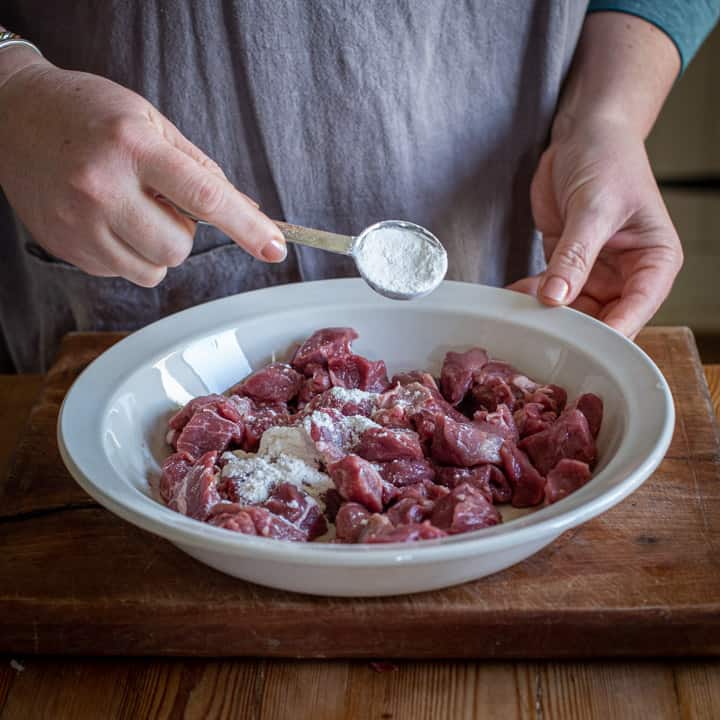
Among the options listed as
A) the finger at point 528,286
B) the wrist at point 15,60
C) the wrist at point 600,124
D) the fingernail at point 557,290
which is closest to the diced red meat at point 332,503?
A: the fingernail at point 557,290

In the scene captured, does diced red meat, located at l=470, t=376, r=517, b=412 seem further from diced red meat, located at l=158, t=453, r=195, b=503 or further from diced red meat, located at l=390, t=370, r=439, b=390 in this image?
diced red meat, located at l=158, t=453, r=195, b=503

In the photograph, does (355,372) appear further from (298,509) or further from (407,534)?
(407,534)

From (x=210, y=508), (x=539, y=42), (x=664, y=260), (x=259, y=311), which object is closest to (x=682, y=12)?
(x=539, y=42)

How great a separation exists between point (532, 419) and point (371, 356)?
43cm

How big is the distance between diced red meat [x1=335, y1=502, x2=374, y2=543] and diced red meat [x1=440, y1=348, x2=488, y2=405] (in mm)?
445

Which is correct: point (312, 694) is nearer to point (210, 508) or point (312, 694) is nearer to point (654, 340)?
point (210, 508)

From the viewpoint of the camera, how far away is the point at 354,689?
1456 millimetres

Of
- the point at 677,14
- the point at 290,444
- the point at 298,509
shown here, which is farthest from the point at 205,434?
the point at 677,14

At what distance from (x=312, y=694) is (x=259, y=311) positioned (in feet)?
→ 2.88

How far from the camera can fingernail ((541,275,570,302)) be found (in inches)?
76.7

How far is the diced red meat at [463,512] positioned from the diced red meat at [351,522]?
11 centimetres

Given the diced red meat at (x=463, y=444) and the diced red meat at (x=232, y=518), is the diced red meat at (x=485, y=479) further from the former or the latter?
the diced red meat at (x=232, y=518)

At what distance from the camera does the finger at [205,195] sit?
5.10 ft

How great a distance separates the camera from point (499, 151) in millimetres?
2418
